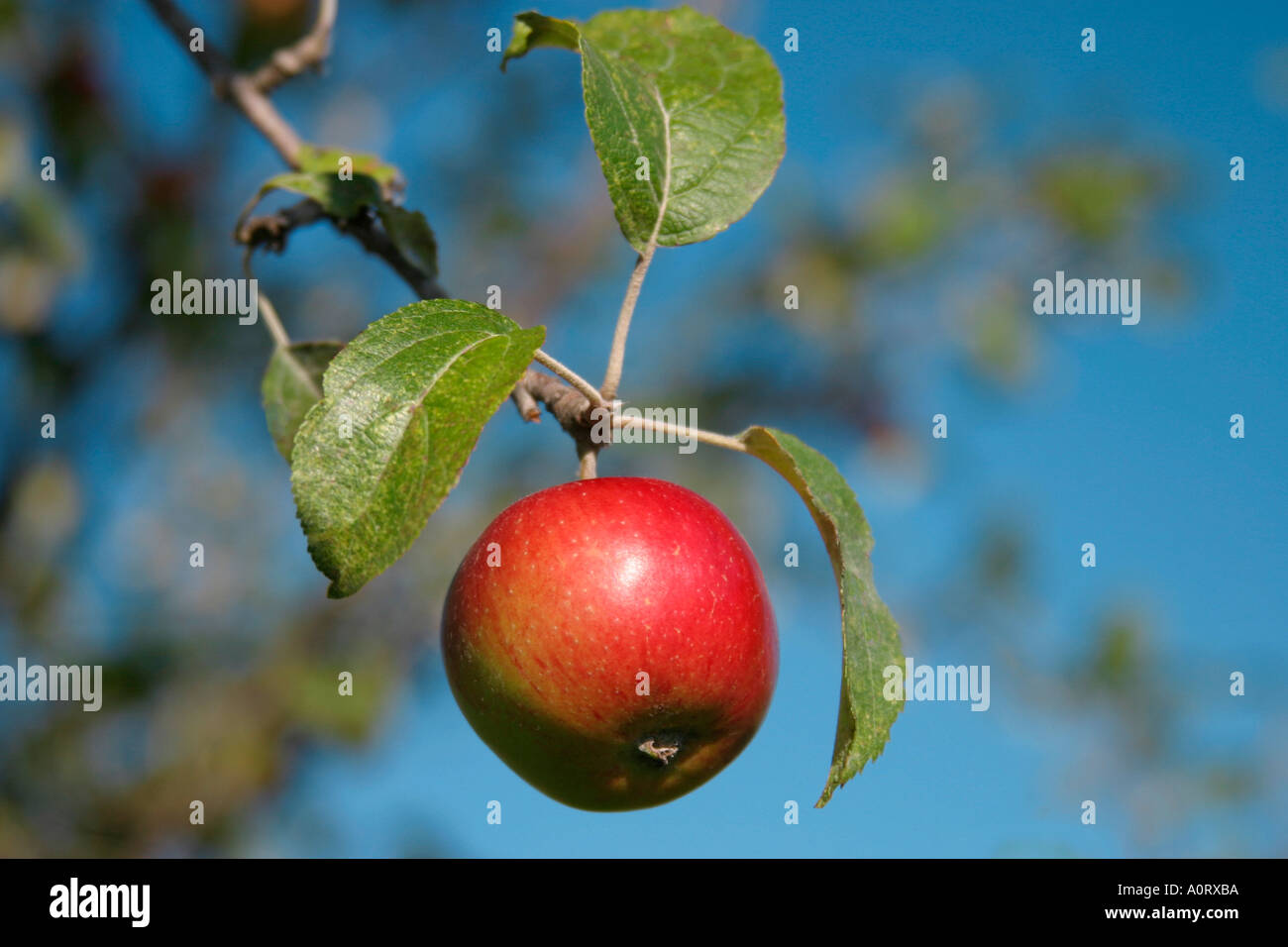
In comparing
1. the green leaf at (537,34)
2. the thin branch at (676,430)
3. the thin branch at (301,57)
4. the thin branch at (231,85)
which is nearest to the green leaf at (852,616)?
the thin branch at (676,430)

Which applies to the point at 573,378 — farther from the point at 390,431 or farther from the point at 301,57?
the point at 301,57

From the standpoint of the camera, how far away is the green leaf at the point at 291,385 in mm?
1029

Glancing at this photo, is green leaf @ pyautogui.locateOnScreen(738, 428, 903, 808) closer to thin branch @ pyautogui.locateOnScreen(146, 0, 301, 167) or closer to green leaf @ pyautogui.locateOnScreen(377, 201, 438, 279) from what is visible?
green leaf @ pyautogui.locateOnScreen(377, 201, 438, 279)

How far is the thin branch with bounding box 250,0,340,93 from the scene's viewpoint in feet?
4.00

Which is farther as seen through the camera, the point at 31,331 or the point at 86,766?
the point at 86,766

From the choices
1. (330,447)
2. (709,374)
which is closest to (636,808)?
(330,447)

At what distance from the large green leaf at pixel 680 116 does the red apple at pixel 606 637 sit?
0.21 m

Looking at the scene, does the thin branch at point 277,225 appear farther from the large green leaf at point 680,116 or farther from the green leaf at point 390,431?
the green leaf at point 390,431

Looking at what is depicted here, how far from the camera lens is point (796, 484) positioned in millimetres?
810

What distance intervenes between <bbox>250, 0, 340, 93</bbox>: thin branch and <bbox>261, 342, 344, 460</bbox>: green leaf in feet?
1.15

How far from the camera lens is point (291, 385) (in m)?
1.06

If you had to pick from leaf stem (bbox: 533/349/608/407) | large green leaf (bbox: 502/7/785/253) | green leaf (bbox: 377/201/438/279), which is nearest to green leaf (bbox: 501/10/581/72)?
large green leaf (bbox: 502/7/785/253)

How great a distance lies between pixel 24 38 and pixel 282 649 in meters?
1.82

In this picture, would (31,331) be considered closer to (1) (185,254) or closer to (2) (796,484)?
(1) (185,254)
